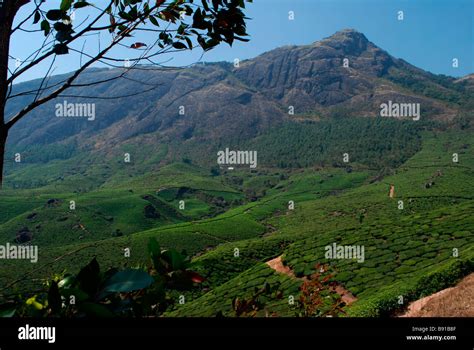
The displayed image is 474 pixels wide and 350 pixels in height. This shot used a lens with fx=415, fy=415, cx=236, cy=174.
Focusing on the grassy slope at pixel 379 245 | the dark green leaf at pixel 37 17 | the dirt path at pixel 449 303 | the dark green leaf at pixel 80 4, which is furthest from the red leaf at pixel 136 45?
the dirt path at pixel 449 303

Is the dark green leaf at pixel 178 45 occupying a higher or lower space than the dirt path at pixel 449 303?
higher

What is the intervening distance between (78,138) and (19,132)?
2873cm

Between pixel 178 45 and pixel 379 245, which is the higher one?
pixel 178 45

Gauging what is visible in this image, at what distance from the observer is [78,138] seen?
193625mm

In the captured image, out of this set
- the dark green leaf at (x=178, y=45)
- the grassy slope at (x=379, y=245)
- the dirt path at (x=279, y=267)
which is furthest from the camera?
the dirt path at (x=279, y=267)

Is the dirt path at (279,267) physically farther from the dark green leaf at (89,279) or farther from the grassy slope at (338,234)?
the dark green leaf at (89,279)

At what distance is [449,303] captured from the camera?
40.7 ft

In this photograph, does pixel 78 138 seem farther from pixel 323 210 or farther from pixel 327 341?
pixel 327 341

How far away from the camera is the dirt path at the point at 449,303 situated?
11305mm

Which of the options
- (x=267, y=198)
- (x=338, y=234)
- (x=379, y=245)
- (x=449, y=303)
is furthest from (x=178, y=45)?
(x=267, y=198)

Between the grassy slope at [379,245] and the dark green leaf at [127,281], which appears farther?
the grassy slope at [379,245]

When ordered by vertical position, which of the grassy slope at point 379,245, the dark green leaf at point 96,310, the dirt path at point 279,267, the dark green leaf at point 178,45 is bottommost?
the dirt path at point 279,267

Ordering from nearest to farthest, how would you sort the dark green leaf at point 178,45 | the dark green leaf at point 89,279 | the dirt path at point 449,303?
the dark green leaf at point 89,279 < the dark green leaf at point 178,45 < the dirt path at point 449,303

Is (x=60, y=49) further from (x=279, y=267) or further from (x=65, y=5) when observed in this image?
(x=279, y=267)
